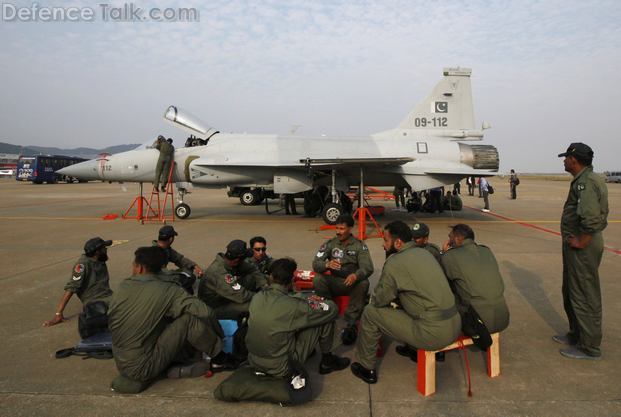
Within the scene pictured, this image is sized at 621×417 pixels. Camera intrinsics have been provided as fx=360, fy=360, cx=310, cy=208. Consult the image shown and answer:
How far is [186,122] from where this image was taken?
12367 mm

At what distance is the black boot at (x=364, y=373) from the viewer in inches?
116

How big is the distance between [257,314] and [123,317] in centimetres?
101

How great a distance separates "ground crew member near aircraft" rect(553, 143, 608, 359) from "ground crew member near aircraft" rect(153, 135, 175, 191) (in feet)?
36.2

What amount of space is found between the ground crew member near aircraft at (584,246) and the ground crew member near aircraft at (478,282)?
0.88 m

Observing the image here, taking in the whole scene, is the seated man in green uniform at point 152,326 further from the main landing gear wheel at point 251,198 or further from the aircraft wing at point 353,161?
the main landing gear wheel at point 251,198

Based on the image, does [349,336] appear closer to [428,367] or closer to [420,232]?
[428,367]

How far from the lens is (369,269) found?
406 centimetres

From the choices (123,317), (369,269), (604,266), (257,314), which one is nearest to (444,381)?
(369,269)

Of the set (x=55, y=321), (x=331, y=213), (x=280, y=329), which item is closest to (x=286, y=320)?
(x=280, y=329)

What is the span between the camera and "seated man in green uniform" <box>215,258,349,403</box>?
2.64 m

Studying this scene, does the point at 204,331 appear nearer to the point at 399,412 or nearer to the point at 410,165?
the point at 399,412

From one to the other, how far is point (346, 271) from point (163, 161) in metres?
9.53

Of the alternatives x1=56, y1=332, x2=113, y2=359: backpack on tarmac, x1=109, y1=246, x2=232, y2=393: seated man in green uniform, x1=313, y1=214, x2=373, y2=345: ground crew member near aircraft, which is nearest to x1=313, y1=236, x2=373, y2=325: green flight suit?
x1=313, y1=214, x2=373, y2=345: ground crew member near aircraft

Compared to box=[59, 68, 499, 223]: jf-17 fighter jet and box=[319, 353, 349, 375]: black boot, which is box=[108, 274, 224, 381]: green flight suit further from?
box=[59, 68, 499, 223]: jf-17 fighter jet
